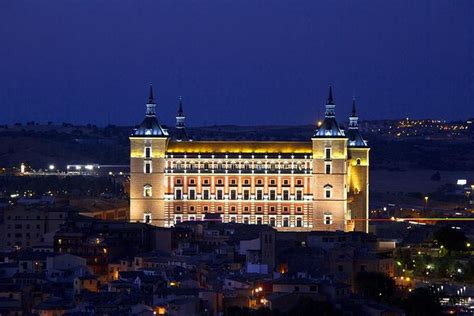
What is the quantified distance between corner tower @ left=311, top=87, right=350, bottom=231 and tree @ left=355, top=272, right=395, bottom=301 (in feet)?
106

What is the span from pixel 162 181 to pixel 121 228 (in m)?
17.4

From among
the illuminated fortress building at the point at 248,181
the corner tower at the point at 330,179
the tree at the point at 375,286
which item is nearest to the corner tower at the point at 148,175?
the illuminated fortress building at the point at 248,181

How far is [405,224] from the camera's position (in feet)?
445

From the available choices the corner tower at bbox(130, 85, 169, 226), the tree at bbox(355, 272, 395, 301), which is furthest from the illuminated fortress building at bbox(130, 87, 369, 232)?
the tree at bbox(355, 272, 395, 301)

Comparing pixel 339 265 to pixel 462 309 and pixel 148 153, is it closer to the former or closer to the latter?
pixel 462 309

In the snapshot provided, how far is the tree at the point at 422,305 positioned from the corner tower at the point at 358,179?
132ft

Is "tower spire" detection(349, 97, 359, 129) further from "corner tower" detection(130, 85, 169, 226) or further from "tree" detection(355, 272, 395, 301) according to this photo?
"tree" detection(355, 272, 395, 301)

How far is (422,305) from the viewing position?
3438 inches

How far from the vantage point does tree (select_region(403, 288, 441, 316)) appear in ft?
285

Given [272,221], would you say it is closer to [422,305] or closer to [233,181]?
[233,181]

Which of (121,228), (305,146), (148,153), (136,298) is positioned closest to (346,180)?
(305,146)

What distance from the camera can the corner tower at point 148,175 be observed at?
129m

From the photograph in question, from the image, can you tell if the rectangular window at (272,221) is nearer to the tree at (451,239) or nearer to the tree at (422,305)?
the tree at (451,239)

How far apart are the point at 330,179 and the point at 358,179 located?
4927mm
